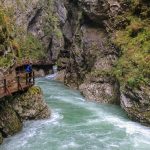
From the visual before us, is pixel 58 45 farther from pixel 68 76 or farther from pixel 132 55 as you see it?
pixel 132 55

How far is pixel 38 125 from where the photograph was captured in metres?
26.5

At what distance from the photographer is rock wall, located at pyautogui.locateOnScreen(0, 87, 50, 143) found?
24.5 meters

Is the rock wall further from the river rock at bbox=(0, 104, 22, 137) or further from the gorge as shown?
the gorge

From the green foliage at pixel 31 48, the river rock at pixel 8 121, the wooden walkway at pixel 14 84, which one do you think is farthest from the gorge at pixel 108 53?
the green foliage at pixel 31 48

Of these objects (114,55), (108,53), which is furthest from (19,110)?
(108,53)

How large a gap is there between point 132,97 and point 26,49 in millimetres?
35459

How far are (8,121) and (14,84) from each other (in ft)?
9.89

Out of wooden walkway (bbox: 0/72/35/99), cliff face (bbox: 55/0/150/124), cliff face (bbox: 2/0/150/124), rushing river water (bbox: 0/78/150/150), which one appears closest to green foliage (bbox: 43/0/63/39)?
cliff face (bbox: 2/0/150/124)

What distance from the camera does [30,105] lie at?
27.2 meters

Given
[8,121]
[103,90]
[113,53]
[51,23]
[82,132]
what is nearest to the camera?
[8,121]

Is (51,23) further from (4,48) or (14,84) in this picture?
(14,84)

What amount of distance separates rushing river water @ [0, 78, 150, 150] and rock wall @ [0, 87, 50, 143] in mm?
509

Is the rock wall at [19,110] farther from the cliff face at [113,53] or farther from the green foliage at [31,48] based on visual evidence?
the green foliage at [31,48]

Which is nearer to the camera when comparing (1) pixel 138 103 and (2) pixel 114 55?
(1) pixel 138 103
